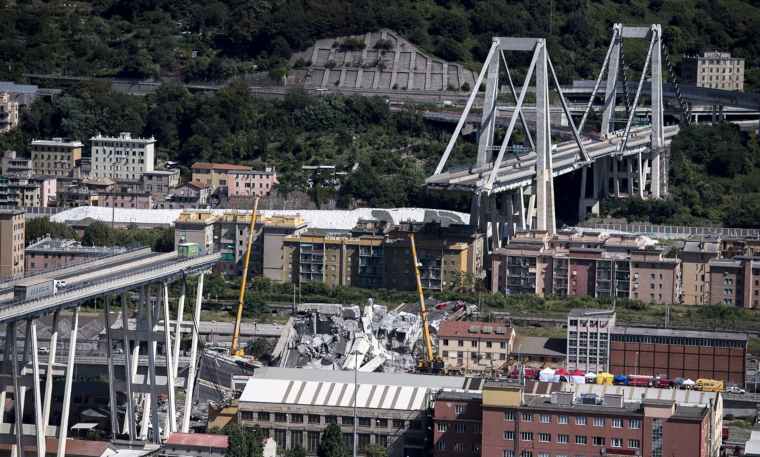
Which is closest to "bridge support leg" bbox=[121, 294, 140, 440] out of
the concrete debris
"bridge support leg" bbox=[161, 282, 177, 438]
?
"bridge support leg" bbox=[161, 282, 177, 438]

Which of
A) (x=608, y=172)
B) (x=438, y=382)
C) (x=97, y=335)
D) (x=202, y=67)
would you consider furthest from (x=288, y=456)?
(x=202, y=67)

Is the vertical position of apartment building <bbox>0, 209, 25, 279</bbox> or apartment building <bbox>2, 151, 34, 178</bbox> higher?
apartment building <bbox>2, 151, 34, 178</bbox>

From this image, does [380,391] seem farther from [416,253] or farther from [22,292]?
[416,253]

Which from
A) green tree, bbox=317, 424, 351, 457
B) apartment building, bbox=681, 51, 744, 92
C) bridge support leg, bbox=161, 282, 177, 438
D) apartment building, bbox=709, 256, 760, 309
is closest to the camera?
green tree, bbox=317, 424, 351, 457

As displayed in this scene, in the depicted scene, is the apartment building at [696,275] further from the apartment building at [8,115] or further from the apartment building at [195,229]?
the apartment building at [8,115]

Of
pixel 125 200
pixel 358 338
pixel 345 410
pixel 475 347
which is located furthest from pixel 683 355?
pixel 125 200

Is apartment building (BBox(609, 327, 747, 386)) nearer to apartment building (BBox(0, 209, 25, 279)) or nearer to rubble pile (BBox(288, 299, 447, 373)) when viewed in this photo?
rubble pile (BBox(288, 299, 447, 373))
